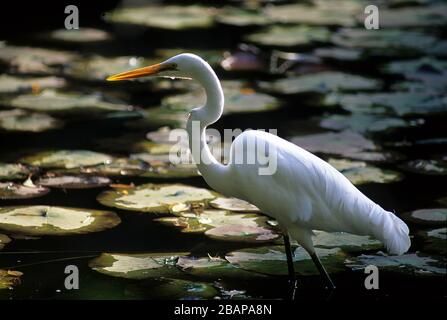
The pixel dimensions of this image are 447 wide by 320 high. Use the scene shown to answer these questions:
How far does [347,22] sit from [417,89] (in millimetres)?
2165

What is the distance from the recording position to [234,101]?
5.85 meters

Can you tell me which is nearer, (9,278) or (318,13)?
(9,278)

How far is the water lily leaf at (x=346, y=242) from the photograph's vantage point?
3795mm

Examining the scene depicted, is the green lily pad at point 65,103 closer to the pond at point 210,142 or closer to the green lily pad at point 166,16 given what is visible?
the pond at point 210,142

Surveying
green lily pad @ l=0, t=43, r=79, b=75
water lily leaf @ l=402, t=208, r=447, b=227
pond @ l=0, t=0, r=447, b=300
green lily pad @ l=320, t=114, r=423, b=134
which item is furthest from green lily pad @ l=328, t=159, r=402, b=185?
green lily pad @ l=0, t=43, r=79, b=75

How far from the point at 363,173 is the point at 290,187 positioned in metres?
1.37

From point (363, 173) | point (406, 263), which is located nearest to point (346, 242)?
point (406, 263)

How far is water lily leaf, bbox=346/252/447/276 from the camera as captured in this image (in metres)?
3.58

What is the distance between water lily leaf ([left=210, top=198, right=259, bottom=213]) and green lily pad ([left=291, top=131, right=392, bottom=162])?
0.90 metres

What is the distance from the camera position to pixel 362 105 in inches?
233

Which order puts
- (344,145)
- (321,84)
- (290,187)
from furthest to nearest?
(321,84) < (344,145) < (290,187)

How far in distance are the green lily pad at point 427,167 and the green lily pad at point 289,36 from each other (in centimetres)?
272

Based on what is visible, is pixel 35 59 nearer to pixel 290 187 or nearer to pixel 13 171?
pixel 13 171
